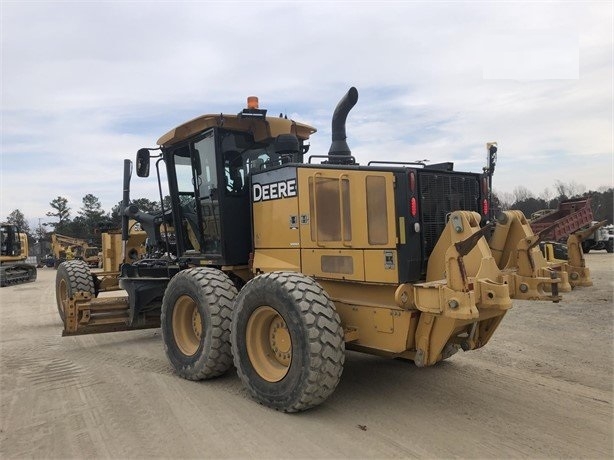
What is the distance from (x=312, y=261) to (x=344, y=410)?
153 centimetres

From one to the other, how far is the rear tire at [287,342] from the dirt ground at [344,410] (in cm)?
22

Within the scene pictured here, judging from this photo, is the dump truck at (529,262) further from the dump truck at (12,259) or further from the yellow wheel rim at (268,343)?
the dump truck at (12,259)

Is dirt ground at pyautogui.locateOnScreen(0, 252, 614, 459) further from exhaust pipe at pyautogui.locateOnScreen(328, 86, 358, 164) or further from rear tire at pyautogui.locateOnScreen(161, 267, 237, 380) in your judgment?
exhaust pipe at pyautogui.locateOnScreen(328, 86, 358, 164)

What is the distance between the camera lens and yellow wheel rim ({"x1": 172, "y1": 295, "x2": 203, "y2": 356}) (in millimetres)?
6078

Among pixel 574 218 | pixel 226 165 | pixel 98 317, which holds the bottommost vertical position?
pixel 98 317

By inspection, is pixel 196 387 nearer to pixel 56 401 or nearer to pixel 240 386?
pixel 240 386

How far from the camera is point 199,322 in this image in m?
6.07

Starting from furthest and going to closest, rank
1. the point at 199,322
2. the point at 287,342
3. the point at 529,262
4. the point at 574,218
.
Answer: the point at 574,218 < the point at 199,322 < the point at 287,342 < the point at 529,262

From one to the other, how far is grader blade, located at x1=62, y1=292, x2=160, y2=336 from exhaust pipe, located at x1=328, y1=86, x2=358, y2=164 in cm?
407

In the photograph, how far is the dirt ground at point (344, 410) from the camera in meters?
3.85

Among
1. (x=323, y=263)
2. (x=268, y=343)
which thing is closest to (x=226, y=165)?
(x=323, y=263)

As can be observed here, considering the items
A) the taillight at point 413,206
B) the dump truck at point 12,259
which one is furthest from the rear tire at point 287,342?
the dump truck at point 12,259

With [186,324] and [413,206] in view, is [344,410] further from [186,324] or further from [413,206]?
[186,324]

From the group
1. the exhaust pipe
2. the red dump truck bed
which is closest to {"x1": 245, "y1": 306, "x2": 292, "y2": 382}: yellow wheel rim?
the exhaust pipe
